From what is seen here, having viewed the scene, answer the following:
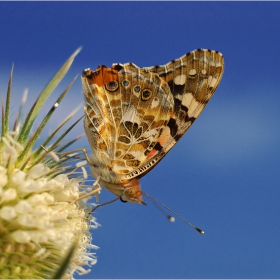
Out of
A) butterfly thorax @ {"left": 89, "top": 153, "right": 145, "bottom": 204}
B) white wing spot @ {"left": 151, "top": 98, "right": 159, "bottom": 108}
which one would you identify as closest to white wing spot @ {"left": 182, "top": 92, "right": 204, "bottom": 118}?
white wing spot @ {"left": 151, "top": 98, "right": 159, "bottom": 108}

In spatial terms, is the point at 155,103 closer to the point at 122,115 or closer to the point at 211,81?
the point at 122,115

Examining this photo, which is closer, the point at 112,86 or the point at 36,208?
the point at 36,208

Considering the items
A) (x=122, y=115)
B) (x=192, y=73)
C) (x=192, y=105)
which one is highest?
(x=192, y=73)

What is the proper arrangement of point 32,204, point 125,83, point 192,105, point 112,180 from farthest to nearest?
point 192,105 → point 125,83 → point 112,180 → point 32,204

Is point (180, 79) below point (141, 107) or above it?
above

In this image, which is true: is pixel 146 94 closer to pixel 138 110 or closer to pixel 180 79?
pixel 138 110

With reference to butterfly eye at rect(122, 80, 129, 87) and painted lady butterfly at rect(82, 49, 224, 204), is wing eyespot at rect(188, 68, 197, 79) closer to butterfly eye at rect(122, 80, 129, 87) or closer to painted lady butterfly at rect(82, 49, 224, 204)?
Result: painted lady butterfly at rect(82, 49, 224, 204)

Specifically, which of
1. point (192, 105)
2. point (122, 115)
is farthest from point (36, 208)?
point (192, 105)

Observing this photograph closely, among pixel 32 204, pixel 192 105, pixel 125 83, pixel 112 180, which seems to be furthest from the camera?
pixel 192 105
